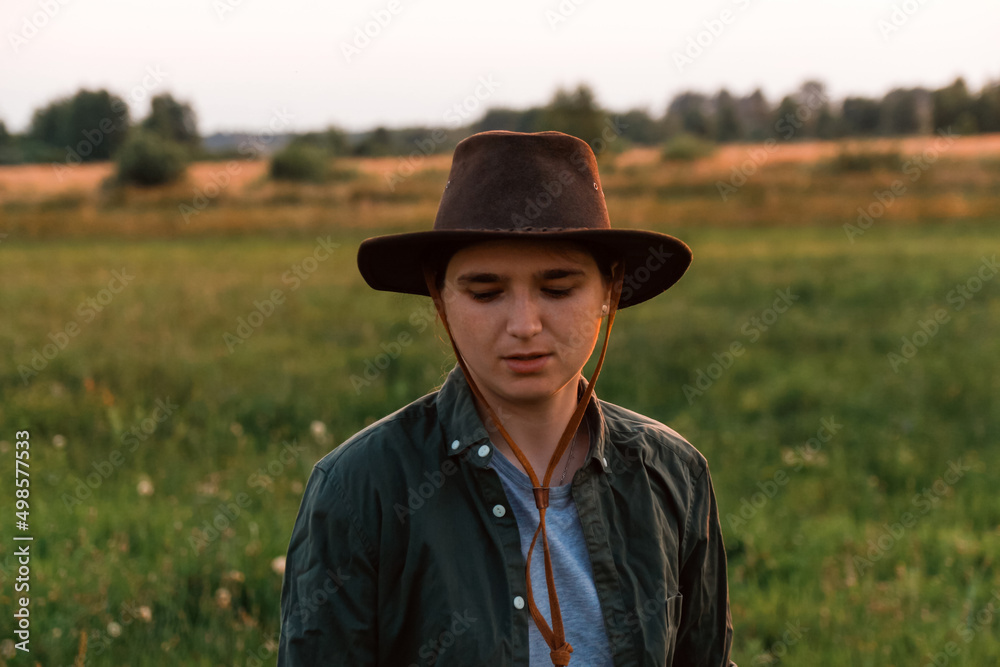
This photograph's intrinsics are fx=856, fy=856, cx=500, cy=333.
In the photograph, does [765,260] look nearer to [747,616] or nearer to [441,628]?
[747,616]

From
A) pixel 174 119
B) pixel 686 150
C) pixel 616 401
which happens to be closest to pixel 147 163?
pixel 174 119

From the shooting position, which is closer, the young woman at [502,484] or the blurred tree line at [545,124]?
the young woman at [502,484]

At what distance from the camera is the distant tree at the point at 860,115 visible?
228 feet

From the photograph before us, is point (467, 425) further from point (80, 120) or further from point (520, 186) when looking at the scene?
point (80, 120)

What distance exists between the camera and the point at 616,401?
24.6 feet

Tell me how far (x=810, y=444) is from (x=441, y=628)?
543 cm

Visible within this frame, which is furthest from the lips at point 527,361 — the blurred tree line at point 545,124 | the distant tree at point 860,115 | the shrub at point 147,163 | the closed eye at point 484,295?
the distant tree at point 860,115

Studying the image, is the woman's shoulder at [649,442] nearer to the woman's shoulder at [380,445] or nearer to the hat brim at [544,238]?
the hat brim at [544,238]

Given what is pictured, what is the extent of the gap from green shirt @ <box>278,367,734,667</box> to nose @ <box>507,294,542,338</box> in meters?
0.25

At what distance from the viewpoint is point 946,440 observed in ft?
21.5

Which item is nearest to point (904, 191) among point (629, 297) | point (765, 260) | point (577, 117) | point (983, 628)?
point (765, 260)

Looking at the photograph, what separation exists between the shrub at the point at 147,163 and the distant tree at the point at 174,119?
9571mm

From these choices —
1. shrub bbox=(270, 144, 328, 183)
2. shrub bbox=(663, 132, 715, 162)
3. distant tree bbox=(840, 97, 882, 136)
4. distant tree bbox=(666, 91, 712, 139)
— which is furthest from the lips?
distant tree bbox=(666, 91, 712, 139)

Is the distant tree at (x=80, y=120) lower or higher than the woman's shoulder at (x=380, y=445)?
higher
